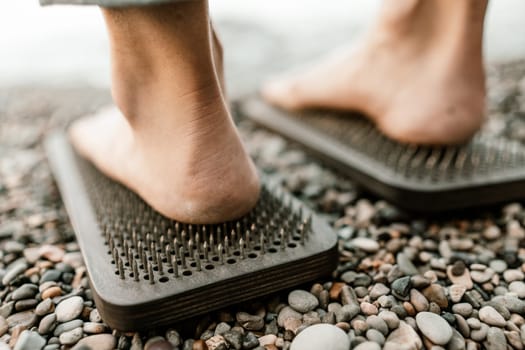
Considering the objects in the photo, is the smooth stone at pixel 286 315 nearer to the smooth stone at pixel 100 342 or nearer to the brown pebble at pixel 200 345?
the brown pebble at pixel 200 345

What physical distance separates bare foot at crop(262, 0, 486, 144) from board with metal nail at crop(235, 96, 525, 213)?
46 mm

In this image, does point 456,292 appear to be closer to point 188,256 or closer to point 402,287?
point 402,287

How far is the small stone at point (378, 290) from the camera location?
0.97m

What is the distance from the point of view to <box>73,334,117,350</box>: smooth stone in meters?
0.86

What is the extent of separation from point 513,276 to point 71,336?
86cm

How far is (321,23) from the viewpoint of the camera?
3.18 m

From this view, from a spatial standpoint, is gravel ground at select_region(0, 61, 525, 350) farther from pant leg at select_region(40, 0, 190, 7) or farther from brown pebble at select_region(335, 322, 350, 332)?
pant leg at select_region(40, 0, 190, 7)

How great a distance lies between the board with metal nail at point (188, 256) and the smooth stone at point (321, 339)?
0.12 m

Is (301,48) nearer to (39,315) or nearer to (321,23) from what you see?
(321,23)

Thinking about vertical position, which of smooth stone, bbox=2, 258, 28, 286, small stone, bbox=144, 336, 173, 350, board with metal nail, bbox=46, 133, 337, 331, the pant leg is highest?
the pant leg

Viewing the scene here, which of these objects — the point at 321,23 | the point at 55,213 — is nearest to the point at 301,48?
the point at 321,23

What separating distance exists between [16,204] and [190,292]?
80cm

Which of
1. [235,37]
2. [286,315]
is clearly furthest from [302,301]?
[235,37]

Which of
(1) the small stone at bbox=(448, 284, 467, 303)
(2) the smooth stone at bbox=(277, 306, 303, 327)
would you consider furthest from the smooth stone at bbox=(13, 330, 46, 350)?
(1) the small stone at bbox=(448, 284, 467, 303)
